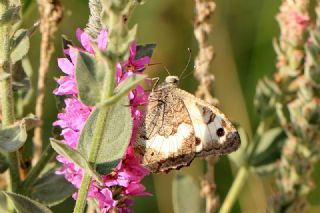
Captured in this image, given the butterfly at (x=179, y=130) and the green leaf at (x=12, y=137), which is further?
the butterfly at (x=179, y=130)

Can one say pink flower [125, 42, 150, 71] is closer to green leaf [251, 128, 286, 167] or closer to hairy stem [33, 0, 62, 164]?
hairy stem [33, 0, 62, 164]

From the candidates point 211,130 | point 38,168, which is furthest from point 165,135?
point 38,168

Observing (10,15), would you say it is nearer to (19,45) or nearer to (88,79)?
(19,45)

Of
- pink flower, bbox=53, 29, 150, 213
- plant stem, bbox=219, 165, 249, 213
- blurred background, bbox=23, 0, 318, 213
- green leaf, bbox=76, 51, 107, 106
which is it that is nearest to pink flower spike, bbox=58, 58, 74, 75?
pink flower, bbox=53, 29, 150, 213

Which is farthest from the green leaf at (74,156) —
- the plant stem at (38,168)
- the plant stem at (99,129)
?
the plant stem at (38,168)

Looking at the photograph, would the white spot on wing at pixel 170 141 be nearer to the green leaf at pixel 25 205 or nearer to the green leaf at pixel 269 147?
the green leaf at pixel 25 205

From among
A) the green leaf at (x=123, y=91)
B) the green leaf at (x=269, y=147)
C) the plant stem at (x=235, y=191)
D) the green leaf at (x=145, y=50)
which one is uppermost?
the green leaf at (x=145, y=50)
